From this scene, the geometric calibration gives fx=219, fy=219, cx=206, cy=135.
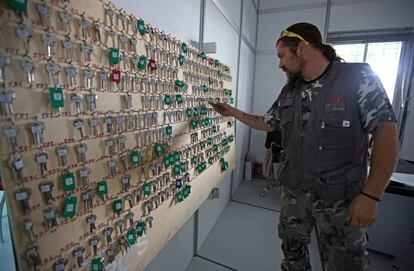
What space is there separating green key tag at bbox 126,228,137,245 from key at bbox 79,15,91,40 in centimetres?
69

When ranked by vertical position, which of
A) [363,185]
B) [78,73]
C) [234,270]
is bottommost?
[234,270]

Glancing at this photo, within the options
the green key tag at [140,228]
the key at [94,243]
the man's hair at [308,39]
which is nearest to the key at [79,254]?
the key at [94,243]

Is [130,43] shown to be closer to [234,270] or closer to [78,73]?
[78,73]

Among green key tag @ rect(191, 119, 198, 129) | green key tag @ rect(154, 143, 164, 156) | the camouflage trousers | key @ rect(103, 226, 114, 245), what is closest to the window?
the camouflage trousers

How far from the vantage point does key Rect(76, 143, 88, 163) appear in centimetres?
63

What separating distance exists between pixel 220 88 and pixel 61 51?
4.26 feet

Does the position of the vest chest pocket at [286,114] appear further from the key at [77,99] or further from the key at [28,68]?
the key at [28,68]

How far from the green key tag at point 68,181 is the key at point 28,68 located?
25cm

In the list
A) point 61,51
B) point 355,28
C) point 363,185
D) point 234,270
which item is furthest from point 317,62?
point 355,28

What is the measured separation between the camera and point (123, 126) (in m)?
0.79

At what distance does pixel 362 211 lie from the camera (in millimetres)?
916

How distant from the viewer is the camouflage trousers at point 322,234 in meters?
1.02

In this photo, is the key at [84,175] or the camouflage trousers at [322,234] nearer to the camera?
the key at [84,175]

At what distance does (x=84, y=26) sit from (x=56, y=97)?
0.74 feet
